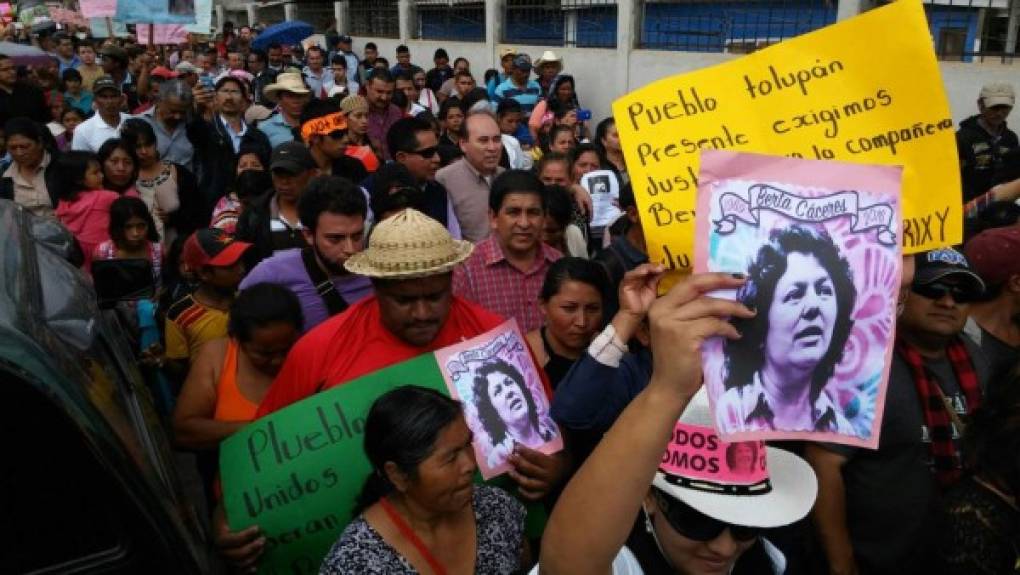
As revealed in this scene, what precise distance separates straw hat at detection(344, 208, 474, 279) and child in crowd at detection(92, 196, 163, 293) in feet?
8.84

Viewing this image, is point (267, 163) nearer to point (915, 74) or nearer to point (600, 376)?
point (600, 376)

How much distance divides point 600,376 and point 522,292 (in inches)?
70.0

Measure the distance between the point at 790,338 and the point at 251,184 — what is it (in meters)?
4.46

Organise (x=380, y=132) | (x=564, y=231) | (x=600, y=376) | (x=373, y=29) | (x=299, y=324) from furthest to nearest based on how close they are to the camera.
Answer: (x=373, y=29) → (x=380, y=132) → (x=564, y=231) → (x=299, y=324) → (x=600, y=376)

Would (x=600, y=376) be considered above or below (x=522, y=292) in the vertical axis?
above

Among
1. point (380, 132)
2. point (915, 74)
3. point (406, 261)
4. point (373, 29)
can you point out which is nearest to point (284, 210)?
point (406, 261)

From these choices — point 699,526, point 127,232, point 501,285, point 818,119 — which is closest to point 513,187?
point 501,285

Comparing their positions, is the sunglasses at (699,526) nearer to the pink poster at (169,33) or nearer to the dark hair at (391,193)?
the dark hair at (391,193)

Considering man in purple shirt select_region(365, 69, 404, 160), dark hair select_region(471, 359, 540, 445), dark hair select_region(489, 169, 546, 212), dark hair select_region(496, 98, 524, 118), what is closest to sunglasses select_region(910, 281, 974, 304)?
dark hair select_region(471, 359, 540, 445)

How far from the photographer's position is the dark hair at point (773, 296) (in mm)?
1489

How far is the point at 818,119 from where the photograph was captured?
186 cm

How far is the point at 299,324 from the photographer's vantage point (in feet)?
10.0

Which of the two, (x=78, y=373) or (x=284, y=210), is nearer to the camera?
(x=78, y=373)

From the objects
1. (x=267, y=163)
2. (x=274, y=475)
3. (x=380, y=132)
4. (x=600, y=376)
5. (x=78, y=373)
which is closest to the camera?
(x=78, y=373)
